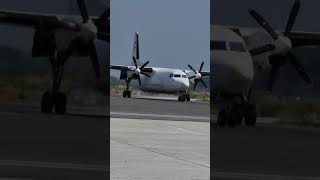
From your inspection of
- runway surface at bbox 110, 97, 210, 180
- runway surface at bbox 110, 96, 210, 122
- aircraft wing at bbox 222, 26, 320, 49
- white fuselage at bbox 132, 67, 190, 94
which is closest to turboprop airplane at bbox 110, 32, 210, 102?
white fuselage at bbox 132, 67, 190, 94

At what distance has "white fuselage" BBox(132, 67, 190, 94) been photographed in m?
49.4

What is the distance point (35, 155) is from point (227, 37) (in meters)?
2.02

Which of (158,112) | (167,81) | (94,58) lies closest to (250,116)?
(94,58)

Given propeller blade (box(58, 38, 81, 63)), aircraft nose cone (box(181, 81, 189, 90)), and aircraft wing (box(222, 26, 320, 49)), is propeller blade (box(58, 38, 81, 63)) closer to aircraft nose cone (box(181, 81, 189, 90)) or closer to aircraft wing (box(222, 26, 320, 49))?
aircraft wing (box(222, 26, 320, 49))

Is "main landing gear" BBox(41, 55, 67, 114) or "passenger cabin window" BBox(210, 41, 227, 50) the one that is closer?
"passenger cabin window" BBox(210, 41, 227, 50)

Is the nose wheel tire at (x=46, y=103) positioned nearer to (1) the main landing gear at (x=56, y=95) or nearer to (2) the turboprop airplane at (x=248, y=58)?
(1) the main landing gear at (x=56, y=95)

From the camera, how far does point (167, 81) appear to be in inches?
1960

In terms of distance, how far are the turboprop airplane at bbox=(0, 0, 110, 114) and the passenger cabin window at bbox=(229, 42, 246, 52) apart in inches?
42.5

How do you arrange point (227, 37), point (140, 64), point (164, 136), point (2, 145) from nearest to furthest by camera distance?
point (227, 37) → point (2, 145) → point (164, 136) → point (140, 64)

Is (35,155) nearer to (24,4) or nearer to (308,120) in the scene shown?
(24,4)

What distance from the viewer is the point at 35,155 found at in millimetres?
5570

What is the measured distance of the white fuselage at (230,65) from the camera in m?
5.16

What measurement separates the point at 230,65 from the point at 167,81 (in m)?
44.6

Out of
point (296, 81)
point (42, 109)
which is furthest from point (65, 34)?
point (296, 81)
